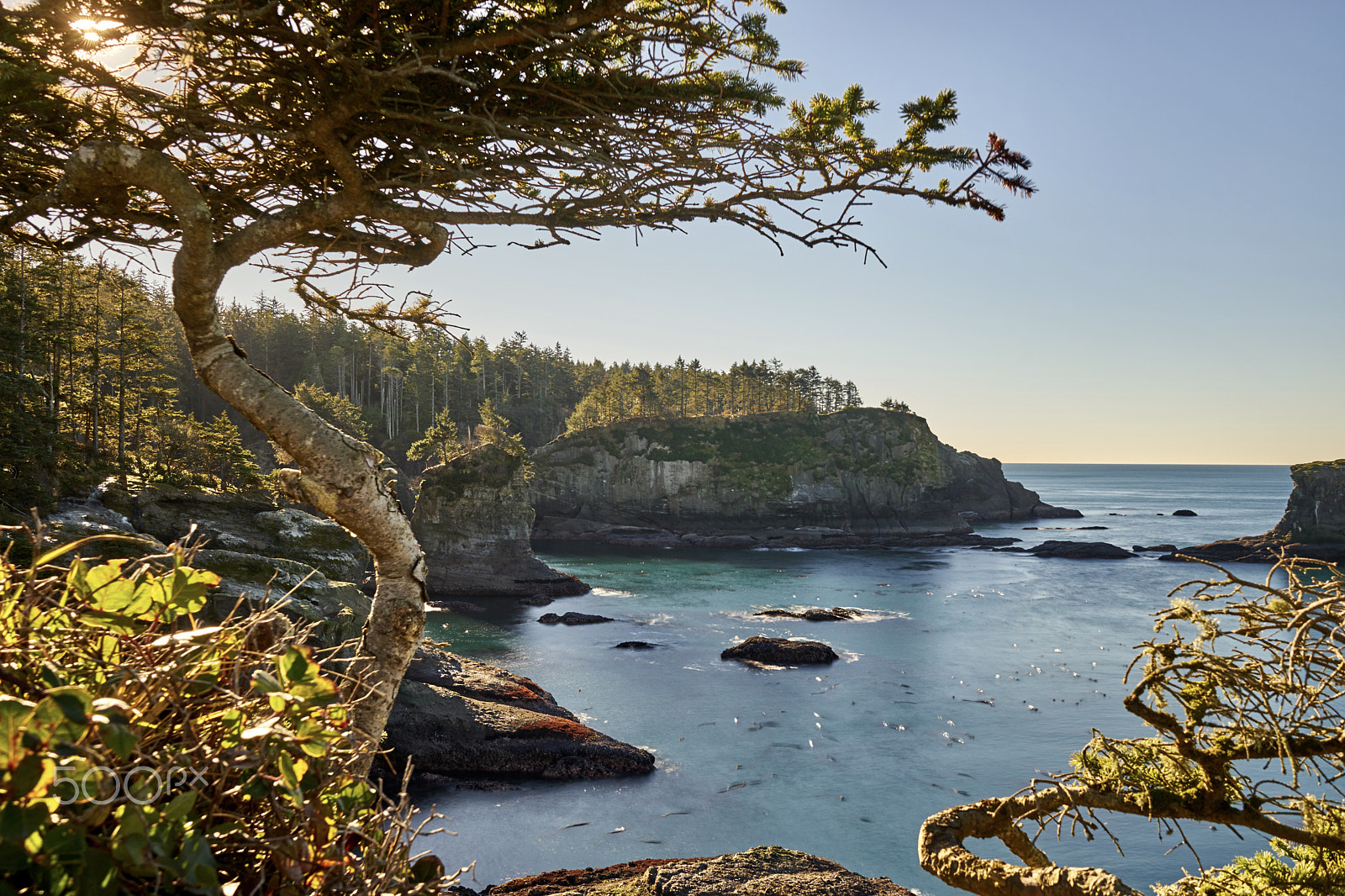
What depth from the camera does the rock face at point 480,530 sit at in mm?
45781

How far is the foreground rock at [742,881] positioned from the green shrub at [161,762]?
332 inches

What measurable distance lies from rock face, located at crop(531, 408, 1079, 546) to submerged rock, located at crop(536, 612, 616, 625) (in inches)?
1334

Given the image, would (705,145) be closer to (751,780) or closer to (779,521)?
(751,780)

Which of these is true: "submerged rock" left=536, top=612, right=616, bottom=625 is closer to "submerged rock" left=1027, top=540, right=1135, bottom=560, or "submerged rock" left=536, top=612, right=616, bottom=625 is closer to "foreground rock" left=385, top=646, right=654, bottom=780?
"foreground rock" left=385, top=646, right=654, bottom=780

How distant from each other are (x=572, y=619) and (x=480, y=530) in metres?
11.4

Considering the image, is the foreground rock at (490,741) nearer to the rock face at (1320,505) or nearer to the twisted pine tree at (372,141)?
the twisted pine tree at (372,141)

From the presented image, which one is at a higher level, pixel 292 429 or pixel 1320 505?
pixel 292 429

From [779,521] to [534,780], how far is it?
61.5 m

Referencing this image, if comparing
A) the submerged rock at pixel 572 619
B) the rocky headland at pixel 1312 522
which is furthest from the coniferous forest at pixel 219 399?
the rocky headland at pixel 1312 522

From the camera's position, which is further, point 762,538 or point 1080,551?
point 762,538

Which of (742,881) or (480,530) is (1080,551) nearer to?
(480,530)

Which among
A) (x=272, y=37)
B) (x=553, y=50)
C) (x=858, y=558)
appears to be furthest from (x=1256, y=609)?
(x=858, y=558)

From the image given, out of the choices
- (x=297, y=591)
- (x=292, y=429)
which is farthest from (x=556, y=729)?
(x=292, y=429)

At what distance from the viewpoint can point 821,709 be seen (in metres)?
25.7
